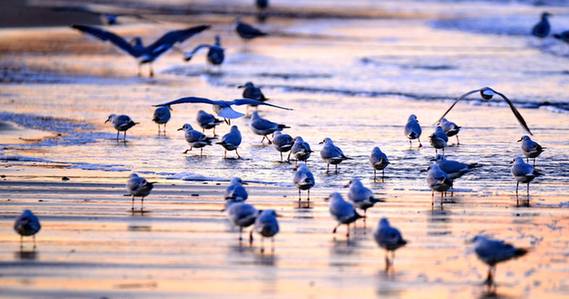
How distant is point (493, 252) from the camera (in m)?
9.98

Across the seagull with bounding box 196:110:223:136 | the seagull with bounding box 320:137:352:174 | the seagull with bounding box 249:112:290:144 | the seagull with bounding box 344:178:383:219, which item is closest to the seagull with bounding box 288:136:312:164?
the seagull with bounding box 320:137:352:174

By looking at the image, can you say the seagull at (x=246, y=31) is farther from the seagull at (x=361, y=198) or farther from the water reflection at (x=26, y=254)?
the water reflection at (x=26, y=254)

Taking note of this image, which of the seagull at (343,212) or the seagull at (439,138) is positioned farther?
the seagull at (439,138)

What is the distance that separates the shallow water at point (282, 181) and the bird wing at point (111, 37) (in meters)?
0.67

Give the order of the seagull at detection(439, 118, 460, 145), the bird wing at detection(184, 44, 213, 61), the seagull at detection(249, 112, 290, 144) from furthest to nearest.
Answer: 1. the bird wing at detection(184, 44, 213, 61)
2. the seagull at detection(249, 112, 290, 144)
3. the seagull at detection(439, 118, 460, 145)

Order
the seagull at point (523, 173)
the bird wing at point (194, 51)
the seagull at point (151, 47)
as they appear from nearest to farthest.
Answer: the seagull at point (523, 173)
the bird wing at point (194, 51)
the seagull at point (151, 47)

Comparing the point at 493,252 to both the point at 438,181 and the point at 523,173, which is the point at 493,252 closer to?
the point at 438,181

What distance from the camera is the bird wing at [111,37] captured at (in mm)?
28750

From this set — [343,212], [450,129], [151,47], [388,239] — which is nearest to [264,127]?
[450,129]

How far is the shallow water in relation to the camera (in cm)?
1012

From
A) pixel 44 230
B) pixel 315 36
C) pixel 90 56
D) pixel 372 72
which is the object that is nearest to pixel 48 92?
pixel 372 72

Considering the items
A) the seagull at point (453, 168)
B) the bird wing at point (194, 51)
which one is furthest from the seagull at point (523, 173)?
the bird wing at point (194, 51)

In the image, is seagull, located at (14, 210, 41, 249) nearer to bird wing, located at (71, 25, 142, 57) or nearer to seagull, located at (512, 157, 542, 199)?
seagull, located at (512, 157, 542, 199)

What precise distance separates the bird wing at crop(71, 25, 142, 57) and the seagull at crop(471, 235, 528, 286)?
19068 millimetres
